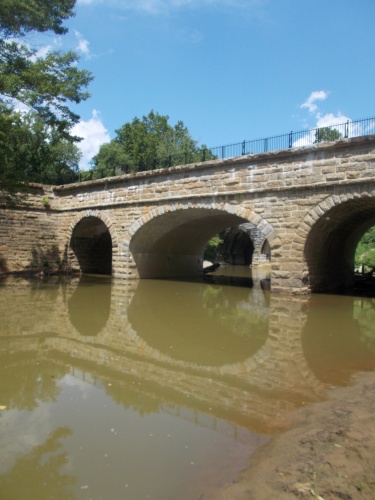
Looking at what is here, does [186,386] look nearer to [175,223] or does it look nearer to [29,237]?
[175,223]

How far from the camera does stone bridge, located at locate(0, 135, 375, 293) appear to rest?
11.4 m

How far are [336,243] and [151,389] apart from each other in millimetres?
11520

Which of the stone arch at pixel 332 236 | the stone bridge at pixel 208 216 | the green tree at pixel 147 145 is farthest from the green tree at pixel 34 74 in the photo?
the green tree at pixel 147 145

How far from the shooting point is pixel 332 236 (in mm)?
13539

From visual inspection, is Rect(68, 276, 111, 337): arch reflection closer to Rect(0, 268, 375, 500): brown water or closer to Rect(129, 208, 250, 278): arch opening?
Rect(0, 268, 375, 500): brown water

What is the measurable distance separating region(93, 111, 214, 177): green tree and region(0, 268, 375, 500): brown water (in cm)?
2917

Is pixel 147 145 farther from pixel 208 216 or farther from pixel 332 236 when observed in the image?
pixel 332 236

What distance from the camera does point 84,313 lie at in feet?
29.7

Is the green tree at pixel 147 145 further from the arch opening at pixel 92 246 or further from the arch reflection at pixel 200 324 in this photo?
the arch reflection at pixel 200 324

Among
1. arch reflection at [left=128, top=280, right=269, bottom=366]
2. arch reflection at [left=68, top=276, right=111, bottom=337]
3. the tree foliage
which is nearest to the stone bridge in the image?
arch reflection at [left=128, top=280, right=269, bottom=366]

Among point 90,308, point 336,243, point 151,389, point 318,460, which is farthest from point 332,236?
point 318,460

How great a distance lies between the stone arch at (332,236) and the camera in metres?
11.3

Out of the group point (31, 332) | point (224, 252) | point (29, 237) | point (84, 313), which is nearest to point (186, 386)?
point (31, 332)

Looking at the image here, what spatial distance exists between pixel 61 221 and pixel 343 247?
13.1m
